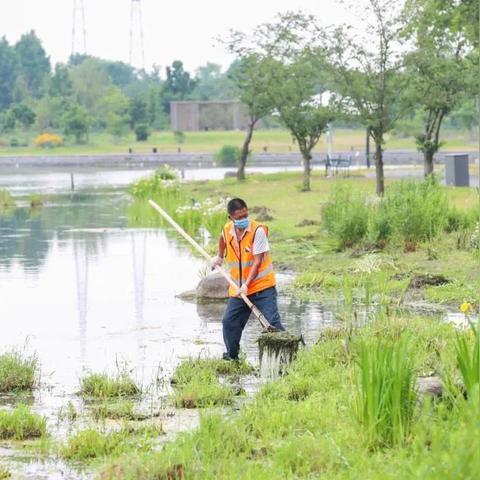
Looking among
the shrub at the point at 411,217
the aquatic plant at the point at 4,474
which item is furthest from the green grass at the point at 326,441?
the shrub at the point at 411,217

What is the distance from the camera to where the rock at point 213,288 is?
54.4 ft

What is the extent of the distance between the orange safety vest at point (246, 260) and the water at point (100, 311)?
0.71m

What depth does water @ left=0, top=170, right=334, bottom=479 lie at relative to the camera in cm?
1134

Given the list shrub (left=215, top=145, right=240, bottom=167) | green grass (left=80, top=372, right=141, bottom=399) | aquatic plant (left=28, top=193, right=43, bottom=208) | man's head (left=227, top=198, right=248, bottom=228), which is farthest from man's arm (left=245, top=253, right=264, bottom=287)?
shrub (left=215, top=145, right=240, bottom=167)

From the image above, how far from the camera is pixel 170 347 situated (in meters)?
13.0

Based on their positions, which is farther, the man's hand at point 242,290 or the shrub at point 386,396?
the man's hand at point 242,290

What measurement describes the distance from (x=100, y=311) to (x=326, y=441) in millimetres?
8581

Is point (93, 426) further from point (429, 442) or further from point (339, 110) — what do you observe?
point (339, 110)

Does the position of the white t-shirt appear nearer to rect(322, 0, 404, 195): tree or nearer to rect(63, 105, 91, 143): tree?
rect(322, 0, 404, 195): tree

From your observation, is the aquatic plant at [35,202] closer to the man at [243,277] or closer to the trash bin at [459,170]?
the trash bin at [459,170]

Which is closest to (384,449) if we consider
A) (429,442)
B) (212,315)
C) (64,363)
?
(429,442)

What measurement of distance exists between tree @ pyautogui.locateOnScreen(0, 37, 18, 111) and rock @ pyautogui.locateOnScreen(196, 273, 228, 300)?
11088cm

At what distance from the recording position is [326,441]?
7688 millimetres

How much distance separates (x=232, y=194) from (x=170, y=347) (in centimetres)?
2580
